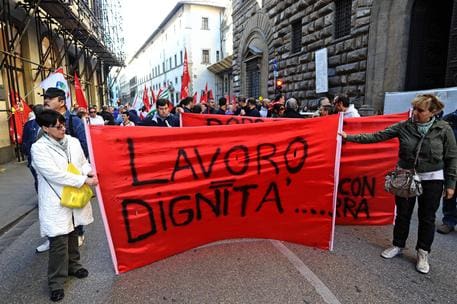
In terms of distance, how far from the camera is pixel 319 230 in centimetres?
348

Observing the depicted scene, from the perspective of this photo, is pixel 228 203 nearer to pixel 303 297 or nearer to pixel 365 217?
pixel 303 297

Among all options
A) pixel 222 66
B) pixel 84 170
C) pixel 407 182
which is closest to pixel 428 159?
pixel 407 182

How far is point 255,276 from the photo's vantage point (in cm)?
300

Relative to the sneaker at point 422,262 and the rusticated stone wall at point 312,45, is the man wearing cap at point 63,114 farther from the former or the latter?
the rusticated stone wall at point 312,45

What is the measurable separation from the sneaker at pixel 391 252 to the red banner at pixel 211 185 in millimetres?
576

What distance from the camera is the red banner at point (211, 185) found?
9.43ft

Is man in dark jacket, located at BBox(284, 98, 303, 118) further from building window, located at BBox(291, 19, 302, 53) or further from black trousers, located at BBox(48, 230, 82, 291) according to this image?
building window, located at BBox(291, 19, 302, 53)

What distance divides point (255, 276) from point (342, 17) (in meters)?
9.62

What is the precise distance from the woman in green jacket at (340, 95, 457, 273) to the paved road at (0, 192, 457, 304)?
390 mm

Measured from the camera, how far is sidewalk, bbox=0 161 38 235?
15.8 feet

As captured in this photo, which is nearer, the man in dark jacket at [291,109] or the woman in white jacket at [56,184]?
the woman in white jacket at [56,184]

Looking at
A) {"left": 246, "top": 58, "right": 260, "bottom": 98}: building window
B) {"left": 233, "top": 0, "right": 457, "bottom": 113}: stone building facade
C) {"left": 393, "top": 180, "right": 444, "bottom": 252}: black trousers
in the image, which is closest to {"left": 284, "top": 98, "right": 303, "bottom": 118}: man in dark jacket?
{"left": 393, "top": 180, "right": 444, "bottom": 252}: black trousers

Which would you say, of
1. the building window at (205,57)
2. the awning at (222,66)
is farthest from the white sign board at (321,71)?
the building window at (205,57)

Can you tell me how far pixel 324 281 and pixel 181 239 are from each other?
1396 mm
